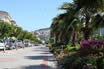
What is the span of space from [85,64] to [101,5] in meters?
6.15

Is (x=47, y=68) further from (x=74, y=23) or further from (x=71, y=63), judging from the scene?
(x=74, y=23)

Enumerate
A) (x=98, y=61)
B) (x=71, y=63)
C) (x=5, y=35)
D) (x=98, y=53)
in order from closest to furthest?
(x=98, y=61), (x=71, y=63), (x=98, y=53), (x=5, y=35)

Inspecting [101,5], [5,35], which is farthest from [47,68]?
[5,35]

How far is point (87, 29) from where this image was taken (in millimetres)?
18719

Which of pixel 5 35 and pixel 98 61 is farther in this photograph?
pixel 5 35

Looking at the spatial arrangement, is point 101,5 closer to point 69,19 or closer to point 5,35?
A: point 69,19

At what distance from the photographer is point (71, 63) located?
418 inches

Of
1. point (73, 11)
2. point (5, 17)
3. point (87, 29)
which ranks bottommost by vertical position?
point (87, 29)

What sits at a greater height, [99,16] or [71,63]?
[99,16]

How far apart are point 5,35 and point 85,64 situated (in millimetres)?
41330

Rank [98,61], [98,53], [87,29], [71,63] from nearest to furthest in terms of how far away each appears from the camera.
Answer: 1. [98,61]
2. [71,63]
3. [98,53]
4. [87,29]

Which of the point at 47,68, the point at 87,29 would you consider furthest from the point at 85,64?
the point at 87,29

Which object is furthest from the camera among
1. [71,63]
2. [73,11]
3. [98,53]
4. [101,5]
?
[73,11]

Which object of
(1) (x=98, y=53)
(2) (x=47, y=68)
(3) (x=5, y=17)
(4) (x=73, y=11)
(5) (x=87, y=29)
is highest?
(3) (x=5, y=17)
